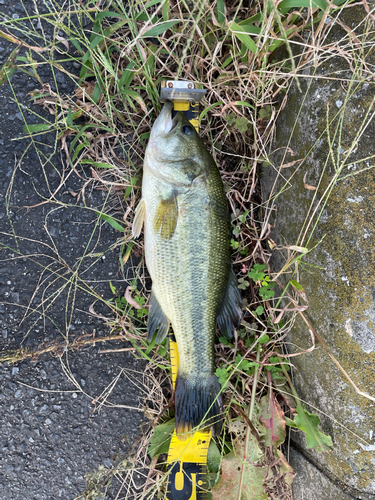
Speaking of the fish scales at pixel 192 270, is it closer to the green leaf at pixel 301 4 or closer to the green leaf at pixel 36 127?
the green leaf at pixel 36 127

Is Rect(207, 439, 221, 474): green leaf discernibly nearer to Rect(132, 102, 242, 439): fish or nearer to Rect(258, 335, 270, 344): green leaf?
Rect(132, 102, 242, 439): fish

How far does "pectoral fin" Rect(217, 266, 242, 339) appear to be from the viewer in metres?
2.16

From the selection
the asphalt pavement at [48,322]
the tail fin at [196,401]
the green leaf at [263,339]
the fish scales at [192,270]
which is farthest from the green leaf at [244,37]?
the tail fin at [196,401]

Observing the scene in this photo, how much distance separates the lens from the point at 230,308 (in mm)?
2172

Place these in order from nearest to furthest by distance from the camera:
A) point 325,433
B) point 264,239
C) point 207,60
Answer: point 325,433 < point 207,60 < point 264,239

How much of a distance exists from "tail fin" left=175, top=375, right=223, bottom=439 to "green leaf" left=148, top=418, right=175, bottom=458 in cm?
23

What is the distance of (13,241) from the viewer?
2.28 meters

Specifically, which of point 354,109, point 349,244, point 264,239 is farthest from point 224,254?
point 354,109

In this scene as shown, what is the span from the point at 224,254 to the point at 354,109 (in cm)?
112

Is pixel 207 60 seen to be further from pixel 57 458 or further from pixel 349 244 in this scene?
pixel 57 458

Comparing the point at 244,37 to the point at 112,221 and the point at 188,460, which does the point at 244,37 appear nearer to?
the point at 112,221

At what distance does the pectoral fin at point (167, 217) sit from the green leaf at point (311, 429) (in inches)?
55.2

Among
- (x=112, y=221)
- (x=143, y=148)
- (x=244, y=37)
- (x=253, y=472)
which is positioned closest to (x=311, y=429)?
(x=253, y=472)

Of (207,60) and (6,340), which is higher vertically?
(207,60)
